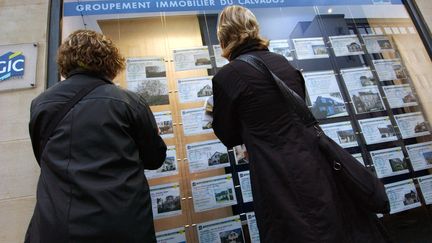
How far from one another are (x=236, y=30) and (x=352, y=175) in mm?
1035

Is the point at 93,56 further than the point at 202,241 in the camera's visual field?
No

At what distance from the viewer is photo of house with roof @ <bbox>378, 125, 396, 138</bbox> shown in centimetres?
297

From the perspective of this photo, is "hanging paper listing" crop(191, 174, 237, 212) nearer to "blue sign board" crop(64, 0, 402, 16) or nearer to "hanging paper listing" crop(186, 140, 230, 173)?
"hanging paper listing" crop(186, 140, 230, 173)

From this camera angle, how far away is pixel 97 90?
152cm

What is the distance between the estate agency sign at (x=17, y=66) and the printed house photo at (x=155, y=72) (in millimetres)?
910

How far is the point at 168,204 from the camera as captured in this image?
249 cm

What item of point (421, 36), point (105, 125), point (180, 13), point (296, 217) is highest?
point (180, 13)

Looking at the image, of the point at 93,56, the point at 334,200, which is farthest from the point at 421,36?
the point at 93,56

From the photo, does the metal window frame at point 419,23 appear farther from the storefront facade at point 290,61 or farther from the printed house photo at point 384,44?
the printed house photo at point 384,44

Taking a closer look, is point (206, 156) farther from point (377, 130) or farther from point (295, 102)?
point (377, 130)

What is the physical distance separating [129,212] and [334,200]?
3.12 ft

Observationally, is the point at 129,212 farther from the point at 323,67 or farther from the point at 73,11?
the point at 323,67

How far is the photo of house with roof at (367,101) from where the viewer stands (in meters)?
3.01

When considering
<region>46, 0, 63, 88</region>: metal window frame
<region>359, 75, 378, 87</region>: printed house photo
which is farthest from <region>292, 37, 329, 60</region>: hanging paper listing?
<region>46, 0, 63, 88</region>: metal window frame
